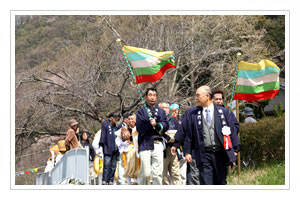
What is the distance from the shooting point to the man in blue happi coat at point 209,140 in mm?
6477

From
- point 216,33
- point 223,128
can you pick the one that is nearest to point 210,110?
point 223,128

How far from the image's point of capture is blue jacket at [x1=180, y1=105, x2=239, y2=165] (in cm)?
650

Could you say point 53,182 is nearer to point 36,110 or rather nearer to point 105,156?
point 105,156

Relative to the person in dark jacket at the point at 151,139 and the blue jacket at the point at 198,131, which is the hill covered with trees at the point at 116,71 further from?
the blue jacket at the point at 198,131

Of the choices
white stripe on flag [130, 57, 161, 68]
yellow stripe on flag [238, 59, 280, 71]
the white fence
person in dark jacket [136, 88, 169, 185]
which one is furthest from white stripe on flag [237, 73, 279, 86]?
the white fence

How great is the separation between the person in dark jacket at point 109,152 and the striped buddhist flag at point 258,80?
9.98 feet

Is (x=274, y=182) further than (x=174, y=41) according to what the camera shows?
No

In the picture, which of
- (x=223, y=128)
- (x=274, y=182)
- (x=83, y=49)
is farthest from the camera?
(x=83, y=49)

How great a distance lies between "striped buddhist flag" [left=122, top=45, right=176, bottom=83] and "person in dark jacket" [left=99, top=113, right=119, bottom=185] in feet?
6.77

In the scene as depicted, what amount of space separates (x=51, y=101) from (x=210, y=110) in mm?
8757

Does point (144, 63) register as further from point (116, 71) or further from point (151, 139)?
point (116, 71)

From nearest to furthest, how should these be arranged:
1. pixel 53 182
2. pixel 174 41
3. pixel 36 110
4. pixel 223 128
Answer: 1. pixel 223 128
2. pixel 53 182
3. pixel 36 110
4. pixel 174 41

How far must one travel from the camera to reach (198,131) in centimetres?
659

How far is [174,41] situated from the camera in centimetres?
1565
